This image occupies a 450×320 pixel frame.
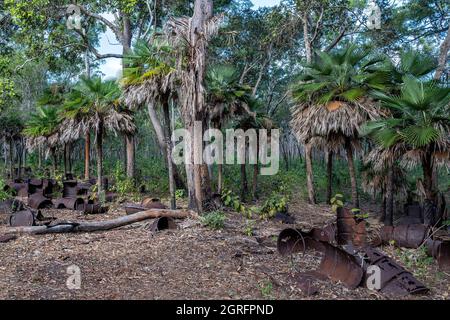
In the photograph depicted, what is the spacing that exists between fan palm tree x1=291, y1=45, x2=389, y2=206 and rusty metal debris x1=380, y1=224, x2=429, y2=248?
4059mm

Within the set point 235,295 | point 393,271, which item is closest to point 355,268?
point 393,271

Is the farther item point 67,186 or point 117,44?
point 117,44

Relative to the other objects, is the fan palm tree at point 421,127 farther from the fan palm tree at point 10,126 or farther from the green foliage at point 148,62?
the fan palm tree at point 10,126

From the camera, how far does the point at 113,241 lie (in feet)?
27.6

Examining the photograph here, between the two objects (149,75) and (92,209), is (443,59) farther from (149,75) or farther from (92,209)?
(92,209)

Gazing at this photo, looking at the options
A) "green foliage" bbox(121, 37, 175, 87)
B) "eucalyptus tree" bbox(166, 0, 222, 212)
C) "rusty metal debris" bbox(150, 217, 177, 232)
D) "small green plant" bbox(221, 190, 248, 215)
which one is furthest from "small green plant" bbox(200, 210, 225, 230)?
"green foliage" bbox(121, 37, 175, 87)

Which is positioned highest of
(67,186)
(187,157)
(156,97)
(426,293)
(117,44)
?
(117,44)

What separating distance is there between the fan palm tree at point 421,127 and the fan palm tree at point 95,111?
8.83 meters

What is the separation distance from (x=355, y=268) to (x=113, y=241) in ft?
15.9

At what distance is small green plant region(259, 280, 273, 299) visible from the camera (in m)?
5.70

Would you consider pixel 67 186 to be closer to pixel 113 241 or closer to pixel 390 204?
pixel 113 241

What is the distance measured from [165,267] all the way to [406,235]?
5.51 m

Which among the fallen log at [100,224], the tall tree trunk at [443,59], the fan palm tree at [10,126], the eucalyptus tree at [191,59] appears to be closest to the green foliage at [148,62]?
the eucalyptus tree at [191,59]
